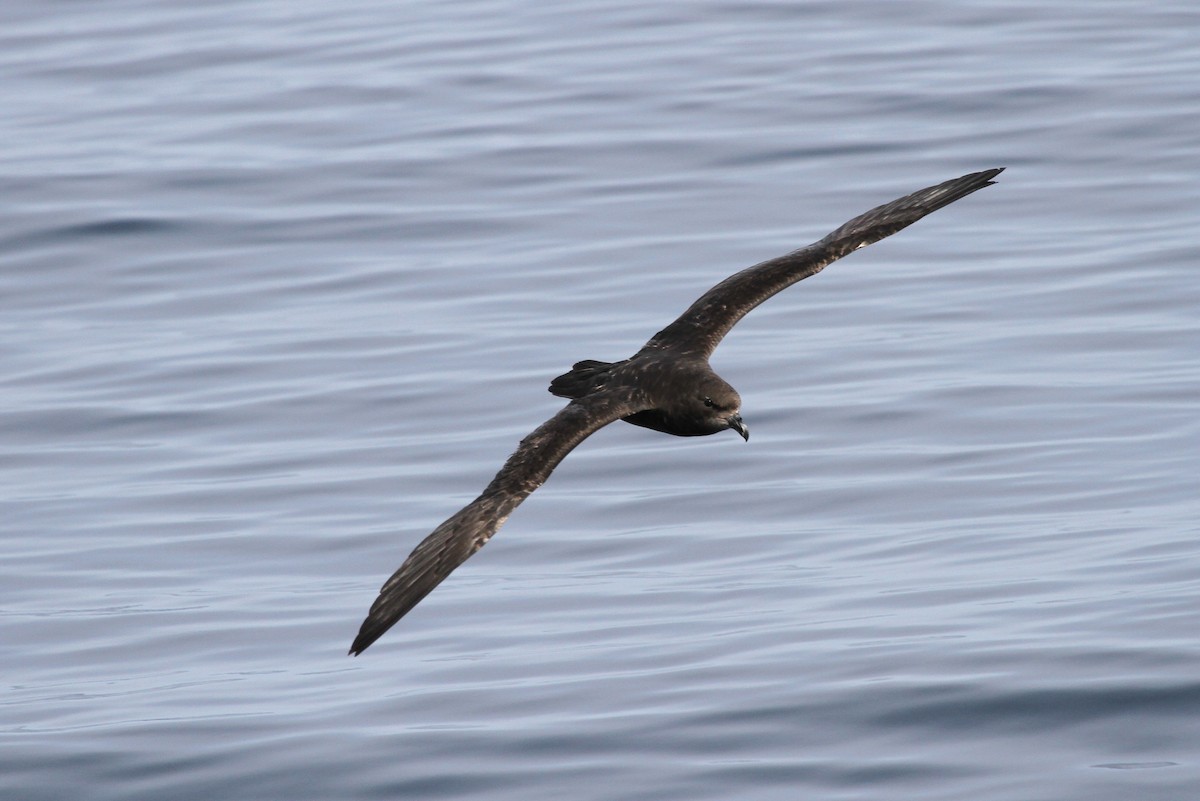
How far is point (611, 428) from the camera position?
13430 millimetres

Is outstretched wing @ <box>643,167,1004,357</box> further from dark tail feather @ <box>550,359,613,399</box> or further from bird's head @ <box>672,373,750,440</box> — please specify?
bird's head @ <box>672,373,750,440</box>

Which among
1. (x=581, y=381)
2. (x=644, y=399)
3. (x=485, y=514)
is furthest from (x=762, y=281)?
(x=485, y=514)

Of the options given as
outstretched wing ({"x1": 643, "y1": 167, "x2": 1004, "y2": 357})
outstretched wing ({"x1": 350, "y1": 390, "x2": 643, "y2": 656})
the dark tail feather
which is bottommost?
outstretched wing ({"x1": 350, "y1": 390, "x2": 643, "y2": 656})

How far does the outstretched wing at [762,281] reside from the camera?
1005 centimetres

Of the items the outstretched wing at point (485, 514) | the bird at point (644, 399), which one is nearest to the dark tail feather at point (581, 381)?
the bird at point (644, 399)

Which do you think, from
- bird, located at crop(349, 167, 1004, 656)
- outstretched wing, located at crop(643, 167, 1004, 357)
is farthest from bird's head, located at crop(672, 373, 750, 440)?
outstretched wing, located at crop(643, 167, 1004, 357)

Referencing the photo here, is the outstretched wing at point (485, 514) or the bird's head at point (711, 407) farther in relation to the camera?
the bird's head at point (711, 407)

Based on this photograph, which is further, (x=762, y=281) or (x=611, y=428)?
(x=611, y=428)

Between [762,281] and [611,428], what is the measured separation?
343 centimetres

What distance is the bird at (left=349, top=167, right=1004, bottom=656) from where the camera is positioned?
7930mm

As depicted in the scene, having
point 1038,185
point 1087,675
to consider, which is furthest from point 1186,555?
point 1038,185

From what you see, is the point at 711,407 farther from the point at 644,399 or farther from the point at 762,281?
the point at 762,281

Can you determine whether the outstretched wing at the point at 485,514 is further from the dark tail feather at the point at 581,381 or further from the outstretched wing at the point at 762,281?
the outstretched wing at the point at 762,281

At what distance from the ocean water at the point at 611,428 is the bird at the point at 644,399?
4.43ft
